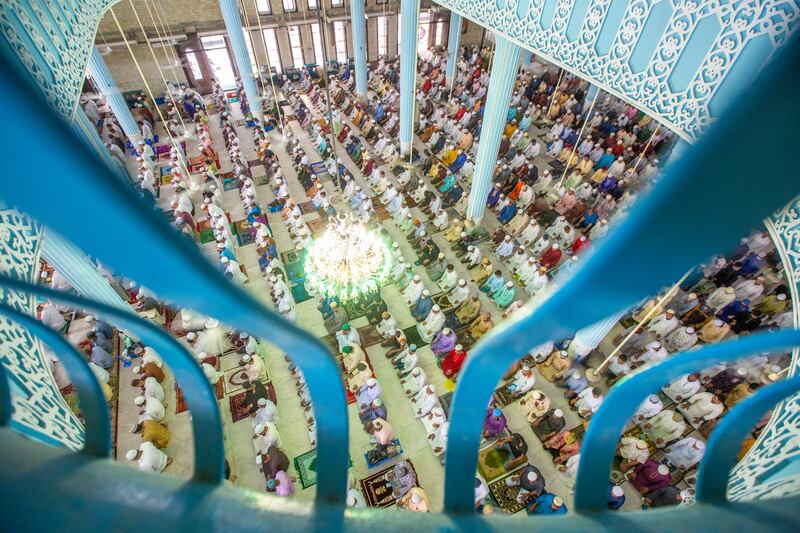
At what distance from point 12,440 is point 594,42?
19.6 ft

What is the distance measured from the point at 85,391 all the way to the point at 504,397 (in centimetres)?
569

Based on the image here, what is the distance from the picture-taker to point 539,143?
434 inches

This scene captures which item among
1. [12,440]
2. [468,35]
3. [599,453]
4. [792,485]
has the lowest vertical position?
[792,485]

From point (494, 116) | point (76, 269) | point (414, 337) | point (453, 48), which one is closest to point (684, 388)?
point (414, 337)

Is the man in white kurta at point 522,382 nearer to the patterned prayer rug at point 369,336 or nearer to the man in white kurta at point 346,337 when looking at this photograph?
the patterned prayer rug at point 369,336

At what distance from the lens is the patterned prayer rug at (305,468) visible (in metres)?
4.89

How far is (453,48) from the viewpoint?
13.1 m

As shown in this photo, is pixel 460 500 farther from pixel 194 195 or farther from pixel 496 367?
pixel 194 195

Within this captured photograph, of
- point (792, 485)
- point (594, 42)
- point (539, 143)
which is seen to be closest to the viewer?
point (792, 485)

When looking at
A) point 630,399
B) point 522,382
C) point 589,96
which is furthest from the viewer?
point 589,96

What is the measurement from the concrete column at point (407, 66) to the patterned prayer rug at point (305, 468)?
814 centimetres

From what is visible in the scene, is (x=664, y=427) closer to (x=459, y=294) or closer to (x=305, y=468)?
(x=459, y=294)

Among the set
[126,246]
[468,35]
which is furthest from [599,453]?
[468,35]

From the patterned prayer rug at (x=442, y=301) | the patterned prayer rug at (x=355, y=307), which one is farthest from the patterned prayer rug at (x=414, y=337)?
the patterned prayer rug at (x=355, y=307)
